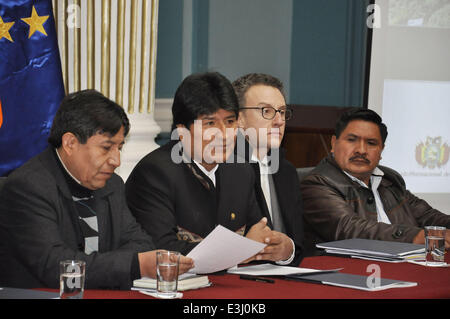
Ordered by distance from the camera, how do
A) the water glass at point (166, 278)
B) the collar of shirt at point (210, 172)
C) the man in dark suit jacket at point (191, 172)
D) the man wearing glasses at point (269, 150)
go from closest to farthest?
the water glass at point (166, 278) → the man in dark suit jacket at point (191, 172) → the collar of shirt at point (210, 172) → the man wearing glasses at point (269, 150)

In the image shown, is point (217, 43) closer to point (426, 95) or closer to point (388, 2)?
point (388, 2)

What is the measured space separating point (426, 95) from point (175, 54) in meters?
1.86

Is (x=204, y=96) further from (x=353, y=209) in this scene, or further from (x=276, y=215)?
(x=353, y=209)

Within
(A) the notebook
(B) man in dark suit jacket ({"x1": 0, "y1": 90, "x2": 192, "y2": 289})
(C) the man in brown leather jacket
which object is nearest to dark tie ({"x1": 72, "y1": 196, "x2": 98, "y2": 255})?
(B) man in dark suit jacket ({"x1": 0, "y1": 90, "x2": 192, "y2": 289})

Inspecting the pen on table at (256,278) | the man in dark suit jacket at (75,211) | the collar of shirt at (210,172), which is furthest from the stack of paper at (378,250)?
the man in dark suit jacket at (75,211)

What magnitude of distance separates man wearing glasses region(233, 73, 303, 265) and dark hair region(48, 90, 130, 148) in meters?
0.88

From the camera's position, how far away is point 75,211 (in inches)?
87.7

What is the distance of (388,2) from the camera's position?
491 cm

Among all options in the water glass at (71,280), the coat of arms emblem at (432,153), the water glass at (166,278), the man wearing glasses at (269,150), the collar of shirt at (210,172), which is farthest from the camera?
the coat of arms emblem at (432,153)

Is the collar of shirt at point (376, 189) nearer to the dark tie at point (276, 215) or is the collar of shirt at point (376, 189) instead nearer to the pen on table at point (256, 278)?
the dark tie at point (276, 215)

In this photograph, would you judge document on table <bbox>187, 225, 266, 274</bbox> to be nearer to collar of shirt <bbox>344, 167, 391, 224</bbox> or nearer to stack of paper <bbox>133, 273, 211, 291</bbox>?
stack of paper <bbox>133, 273, 211, 291</bbox>

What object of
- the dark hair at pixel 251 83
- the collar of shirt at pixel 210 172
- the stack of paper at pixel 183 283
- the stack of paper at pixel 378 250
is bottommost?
the stack of paper at pixel 378 250

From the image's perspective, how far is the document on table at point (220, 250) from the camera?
1.96m
